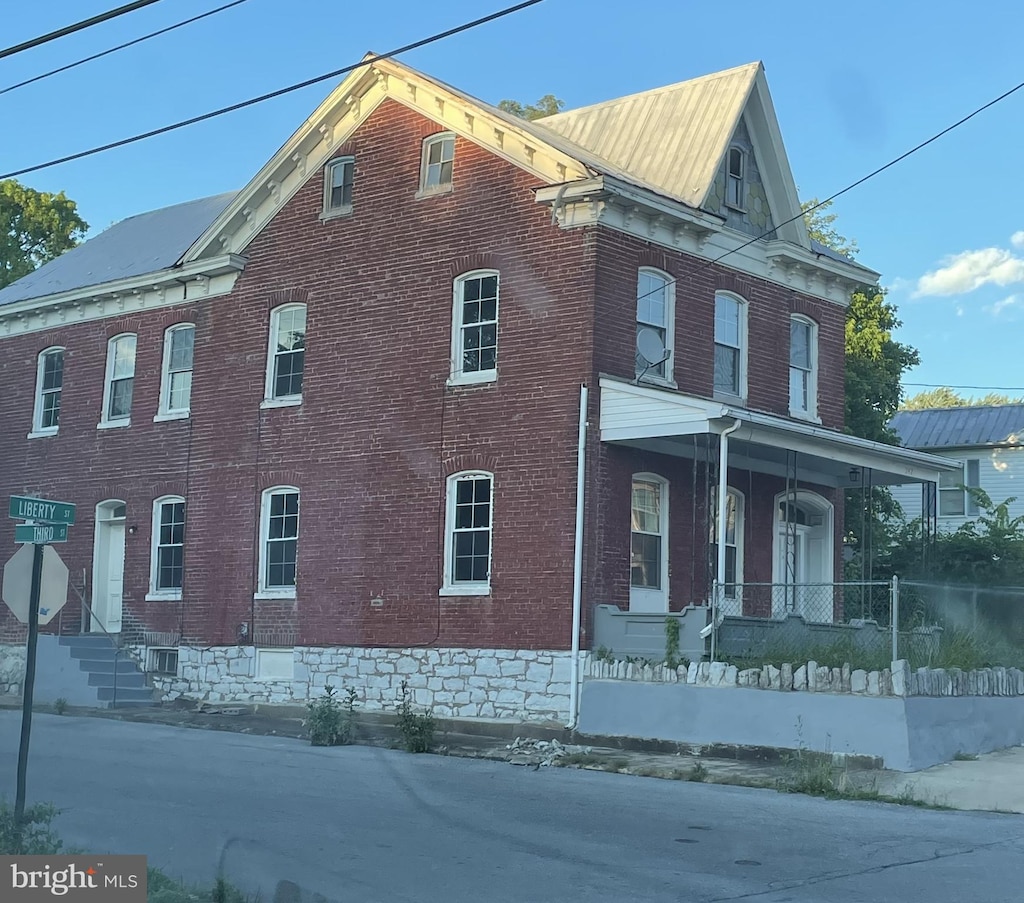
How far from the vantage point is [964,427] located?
146 ft

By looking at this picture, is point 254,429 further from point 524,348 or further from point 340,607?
point 524,348

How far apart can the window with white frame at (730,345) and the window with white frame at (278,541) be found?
23.6 ft

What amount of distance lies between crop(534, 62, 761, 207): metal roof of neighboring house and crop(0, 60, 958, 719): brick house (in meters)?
0.07

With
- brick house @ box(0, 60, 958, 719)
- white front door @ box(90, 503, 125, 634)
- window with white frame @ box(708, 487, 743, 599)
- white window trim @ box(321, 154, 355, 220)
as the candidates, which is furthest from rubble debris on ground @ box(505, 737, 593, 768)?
white front door @ box(90, 503, 125, 634)

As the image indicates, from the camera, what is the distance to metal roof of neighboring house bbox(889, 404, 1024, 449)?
4338cm

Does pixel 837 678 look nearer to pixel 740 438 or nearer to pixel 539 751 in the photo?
pixel 740 438

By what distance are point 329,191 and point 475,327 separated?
422 cm

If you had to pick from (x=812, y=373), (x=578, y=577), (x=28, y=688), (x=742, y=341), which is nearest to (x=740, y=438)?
(x=578, y=577)

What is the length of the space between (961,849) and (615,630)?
830 cm

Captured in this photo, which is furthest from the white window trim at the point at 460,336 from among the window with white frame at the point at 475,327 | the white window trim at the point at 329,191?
the white window trim at the point at 329,191

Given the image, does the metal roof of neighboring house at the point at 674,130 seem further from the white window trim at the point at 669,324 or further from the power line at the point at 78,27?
the power line at the point at 78,27

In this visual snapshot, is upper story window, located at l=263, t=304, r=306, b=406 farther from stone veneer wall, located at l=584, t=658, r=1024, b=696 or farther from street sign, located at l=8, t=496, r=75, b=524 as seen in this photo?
street sign, located at l=8, t=496, r=75, b=524

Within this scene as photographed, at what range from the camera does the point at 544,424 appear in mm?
19422

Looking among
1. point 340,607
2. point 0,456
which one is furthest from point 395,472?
point 0,456
